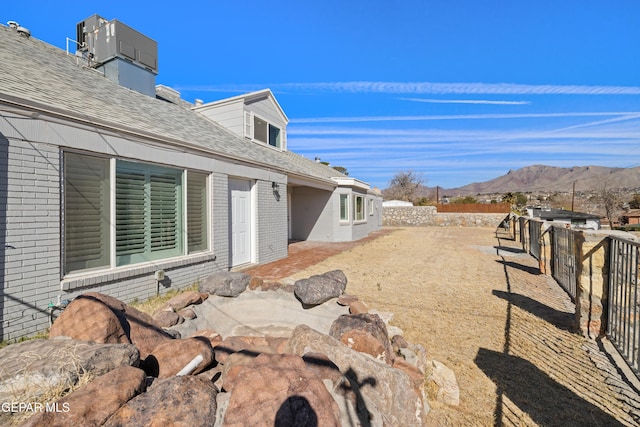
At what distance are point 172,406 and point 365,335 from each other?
214 cm

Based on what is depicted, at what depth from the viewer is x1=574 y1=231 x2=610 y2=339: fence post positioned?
14.7ft

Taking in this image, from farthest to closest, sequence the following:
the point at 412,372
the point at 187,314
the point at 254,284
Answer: the point at 254,284 < the point at 187,314 < the point at 412,372

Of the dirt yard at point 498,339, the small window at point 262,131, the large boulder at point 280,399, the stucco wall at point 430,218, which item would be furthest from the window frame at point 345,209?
the stucco wall at point 430,218

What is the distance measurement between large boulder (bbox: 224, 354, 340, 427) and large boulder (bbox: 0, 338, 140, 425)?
3.97ft

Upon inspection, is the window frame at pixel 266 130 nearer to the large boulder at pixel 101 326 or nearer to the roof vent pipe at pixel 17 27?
the roof vent pipe at pixel 17 27

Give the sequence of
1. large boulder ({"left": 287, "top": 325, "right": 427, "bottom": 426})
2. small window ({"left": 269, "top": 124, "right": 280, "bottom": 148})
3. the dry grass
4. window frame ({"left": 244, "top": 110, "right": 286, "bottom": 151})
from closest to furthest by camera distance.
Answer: the dry grass < large boulder ({"left": 287, "top": 325, "right": 427, "bottom": 426}) < window frame ({"left": 244, "top": 110, "right": 286, "bottom": 151}) < small window ({"left": 269, "top": 124, "right": 280, "bottom": 148})

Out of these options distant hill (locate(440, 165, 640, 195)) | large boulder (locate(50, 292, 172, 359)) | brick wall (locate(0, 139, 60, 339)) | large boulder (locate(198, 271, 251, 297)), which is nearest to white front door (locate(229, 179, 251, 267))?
large boulder (locate(198, 271, 251, 297))

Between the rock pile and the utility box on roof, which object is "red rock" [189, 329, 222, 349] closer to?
the rock pile

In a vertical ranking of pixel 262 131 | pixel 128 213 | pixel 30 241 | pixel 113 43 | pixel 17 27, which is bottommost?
pixel 30 241

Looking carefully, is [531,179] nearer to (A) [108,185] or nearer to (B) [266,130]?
(B) [266,130]

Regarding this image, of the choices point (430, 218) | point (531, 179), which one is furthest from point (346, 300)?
point (531, 179)

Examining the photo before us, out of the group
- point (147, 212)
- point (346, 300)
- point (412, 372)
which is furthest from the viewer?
point (147, 212)

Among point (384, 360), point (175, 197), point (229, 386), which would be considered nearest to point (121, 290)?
point (175, 197)

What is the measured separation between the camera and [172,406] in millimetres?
2205
